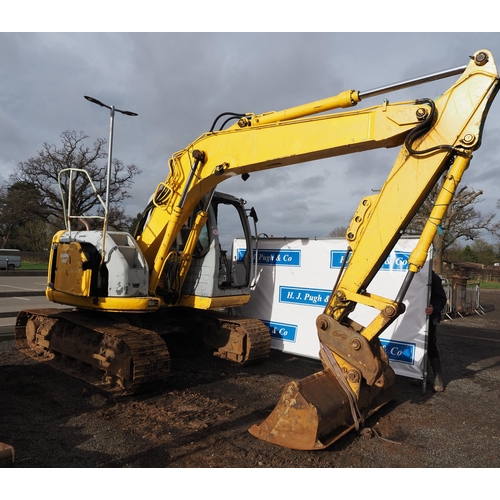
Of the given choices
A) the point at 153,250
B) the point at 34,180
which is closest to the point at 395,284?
the point at 153,250

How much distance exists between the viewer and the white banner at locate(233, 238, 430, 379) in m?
6.48

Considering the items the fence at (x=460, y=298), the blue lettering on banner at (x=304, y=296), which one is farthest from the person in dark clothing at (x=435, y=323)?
the fence at (x=460, y=298)

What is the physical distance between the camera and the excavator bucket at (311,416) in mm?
3939

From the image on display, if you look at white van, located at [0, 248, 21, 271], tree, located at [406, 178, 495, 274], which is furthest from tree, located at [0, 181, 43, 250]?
tree, located at [406, 178, 495, 274]

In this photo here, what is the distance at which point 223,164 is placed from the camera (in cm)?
579

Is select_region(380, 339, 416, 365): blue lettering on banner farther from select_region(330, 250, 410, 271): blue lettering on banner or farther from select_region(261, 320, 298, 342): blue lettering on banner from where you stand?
select_region(261, 320, 298, 342): blue lettering on banner

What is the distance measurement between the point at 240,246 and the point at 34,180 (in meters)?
34.9

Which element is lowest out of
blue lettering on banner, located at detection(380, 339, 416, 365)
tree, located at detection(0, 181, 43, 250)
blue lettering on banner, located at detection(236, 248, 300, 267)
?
blue lettering on banner, located at detection(380, 339, 416, 365)

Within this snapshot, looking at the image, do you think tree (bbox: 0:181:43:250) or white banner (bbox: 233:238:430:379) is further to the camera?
tree (bbox: 0:181:43:250)

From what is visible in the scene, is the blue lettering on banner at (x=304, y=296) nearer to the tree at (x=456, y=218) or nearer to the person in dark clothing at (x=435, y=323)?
the person in dark clothing at (x=435, y=323)

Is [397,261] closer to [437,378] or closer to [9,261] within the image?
[437,378]

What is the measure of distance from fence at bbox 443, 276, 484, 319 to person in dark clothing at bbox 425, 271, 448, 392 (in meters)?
9.15

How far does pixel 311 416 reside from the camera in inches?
155

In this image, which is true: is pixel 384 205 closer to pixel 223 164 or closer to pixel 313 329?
pixel 223 164
